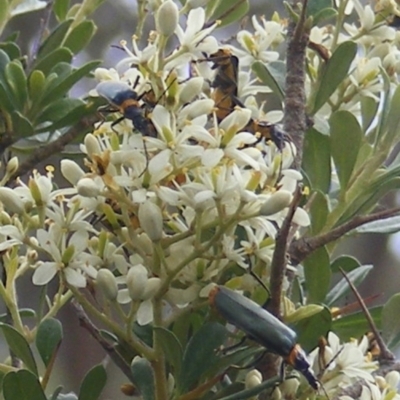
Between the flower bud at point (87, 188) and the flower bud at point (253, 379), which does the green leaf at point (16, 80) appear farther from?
the flower bud at point (253, 379)

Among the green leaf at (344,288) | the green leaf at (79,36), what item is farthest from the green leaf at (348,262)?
the green leaf at (79,36)

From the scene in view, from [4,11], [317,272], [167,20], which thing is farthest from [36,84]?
[317,272]

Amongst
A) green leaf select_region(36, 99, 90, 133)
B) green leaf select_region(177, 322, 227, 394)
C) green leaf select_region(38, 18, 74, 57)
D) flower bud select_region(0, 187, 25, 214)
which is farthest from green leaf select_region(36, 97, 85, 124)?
green leaf select_region(177, 322, 227, 394)

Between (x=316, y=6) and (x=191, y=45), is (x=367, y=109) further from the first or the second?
(x=191, y=45)

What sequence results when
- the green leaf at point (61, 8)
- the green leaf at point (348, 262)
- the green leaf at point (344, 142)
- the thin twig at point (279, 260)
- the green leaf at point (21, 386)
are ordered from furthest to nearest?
the green leaf at point (61, 8) < the green leaf at point (348, 262) < the green leaf at point (344, 142) < the green leaf at point (21, 386) < the thin twig at point (279, 260)

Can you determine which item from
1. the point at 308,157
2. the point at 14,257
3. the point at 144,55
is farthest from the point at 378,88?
the point at 14,257

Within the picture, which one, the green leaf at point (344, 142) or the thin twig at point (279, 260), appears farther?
the green leaf at point (344, 142)
